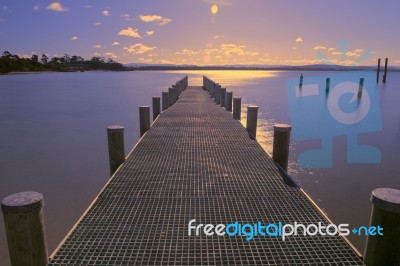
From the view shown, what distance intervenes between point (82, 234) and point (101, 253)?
576 millimetres

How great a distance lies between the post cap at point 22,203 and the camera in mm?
3400

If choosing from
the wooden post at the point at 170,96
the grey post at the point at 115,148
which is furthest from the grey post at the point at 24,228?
the wooden post at the point at 170,96

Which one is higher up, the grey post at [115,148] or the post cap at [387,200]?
the post cap at [387,200]

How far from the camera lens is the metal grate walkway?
3.76m

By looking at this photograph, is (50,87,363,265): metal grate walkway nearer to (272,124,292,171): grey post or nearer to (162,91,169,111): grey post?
(272,124,292,171): grey post

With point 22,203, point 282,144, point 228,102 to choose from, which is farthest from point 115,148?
point 228,102

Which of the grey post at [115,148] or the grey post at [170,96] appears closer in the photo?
the grey post at [115,148]

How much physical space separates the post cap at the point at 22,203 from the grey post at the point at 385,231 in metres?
4.13

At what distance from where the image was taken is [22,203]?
3.46m

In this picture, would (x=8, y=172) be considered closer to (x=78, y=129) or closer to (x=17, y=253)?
(x=78, y=129)

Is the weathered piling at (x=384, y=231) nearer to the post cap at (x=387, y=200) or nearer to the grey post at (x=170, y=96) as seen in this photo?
the post cap at (x=387, y=200)

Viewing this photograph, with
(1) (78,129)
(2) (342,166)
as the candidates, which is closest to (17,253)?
(2) (342,166)

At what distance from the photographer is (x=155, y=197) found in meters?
5.41

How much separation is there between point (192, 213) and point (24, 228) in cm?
238
